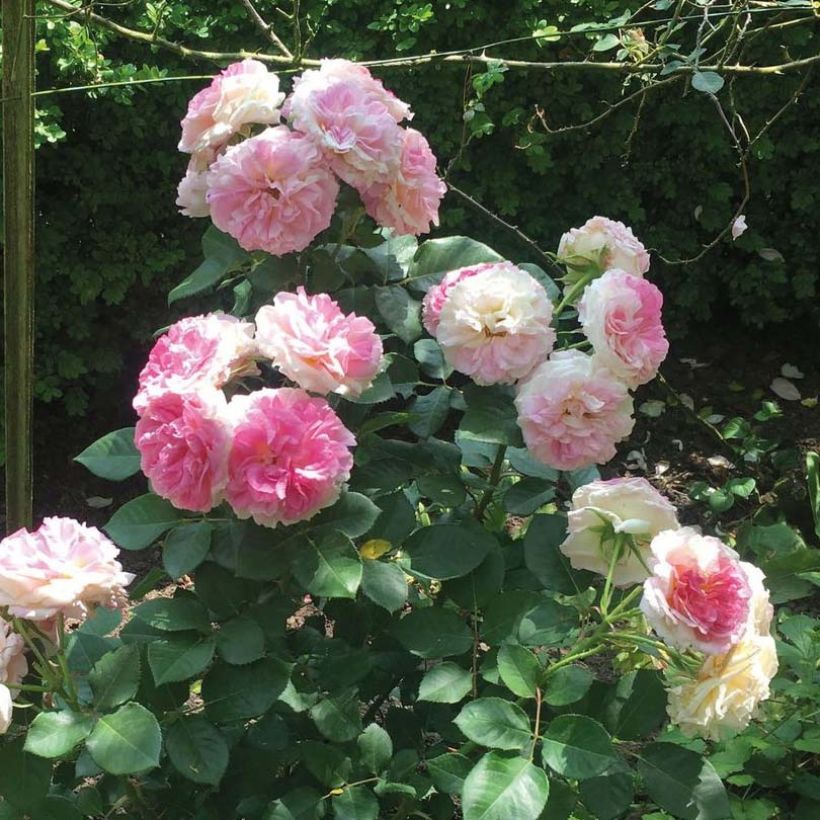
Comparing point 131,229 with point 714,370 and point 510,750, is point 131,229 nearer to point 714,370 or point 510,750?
point 714,370

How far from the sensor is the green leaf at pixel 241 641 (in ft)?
3.47

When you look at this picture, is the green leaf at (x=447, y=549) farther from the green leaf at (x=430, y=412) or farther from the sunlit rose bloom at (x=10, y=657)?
the sunlit rose bloom at (x=10, y=657)

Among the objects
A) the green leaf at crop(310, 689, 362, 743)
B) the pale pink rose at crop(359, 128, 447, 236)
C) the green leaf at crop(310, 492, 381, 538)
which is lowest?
the green leaf at crop(310, 689, 362, 743)

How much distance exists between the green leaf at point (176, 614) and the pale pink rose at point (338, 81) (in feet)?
1.80

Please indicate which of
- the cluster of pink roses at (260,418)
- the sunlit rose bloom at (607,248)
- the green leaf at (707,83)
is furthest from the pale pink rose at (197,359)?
the green leaf at (707,83)

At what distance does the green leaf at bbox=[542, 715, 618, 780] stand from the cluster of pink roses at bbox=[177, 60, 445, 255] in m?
0.57

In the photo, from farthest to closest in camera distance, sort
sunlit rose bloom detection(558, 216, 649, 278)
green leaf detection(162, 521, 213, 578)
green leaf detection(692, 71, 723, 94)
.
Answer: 1. green leaf detection(692, 71, 723, 94)
2. sunlit rose bloom detection(558, 216, 649, 278)
3. green leaf detection(162, 521, 213, 578)

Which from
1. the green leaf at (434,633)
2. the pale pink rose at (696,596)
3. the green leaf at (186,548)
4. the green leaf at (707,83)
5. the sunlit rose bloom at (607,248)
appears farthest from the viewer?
the green leaf at (707,83)

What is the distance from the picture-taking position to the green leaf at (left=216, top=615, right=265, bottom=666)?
1057mm

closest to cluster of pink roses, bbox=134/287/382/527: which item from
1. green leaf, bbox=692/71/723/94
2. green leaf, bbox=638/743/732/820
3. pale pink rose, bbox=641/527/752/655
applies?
pale pink rose, bbox=641/527/752/655

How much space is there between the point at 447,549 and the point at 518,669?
6.7 inches

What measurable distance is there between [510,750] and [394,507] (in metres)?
0.31

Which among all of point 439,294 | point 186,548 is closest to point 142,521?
point 186,548

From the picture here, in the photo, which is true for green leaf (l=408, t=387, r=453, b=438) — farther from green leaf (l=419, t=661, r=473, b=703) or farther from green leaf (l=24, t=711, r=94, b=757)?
green leaf (l=24, t=711, r=94, b=757)
